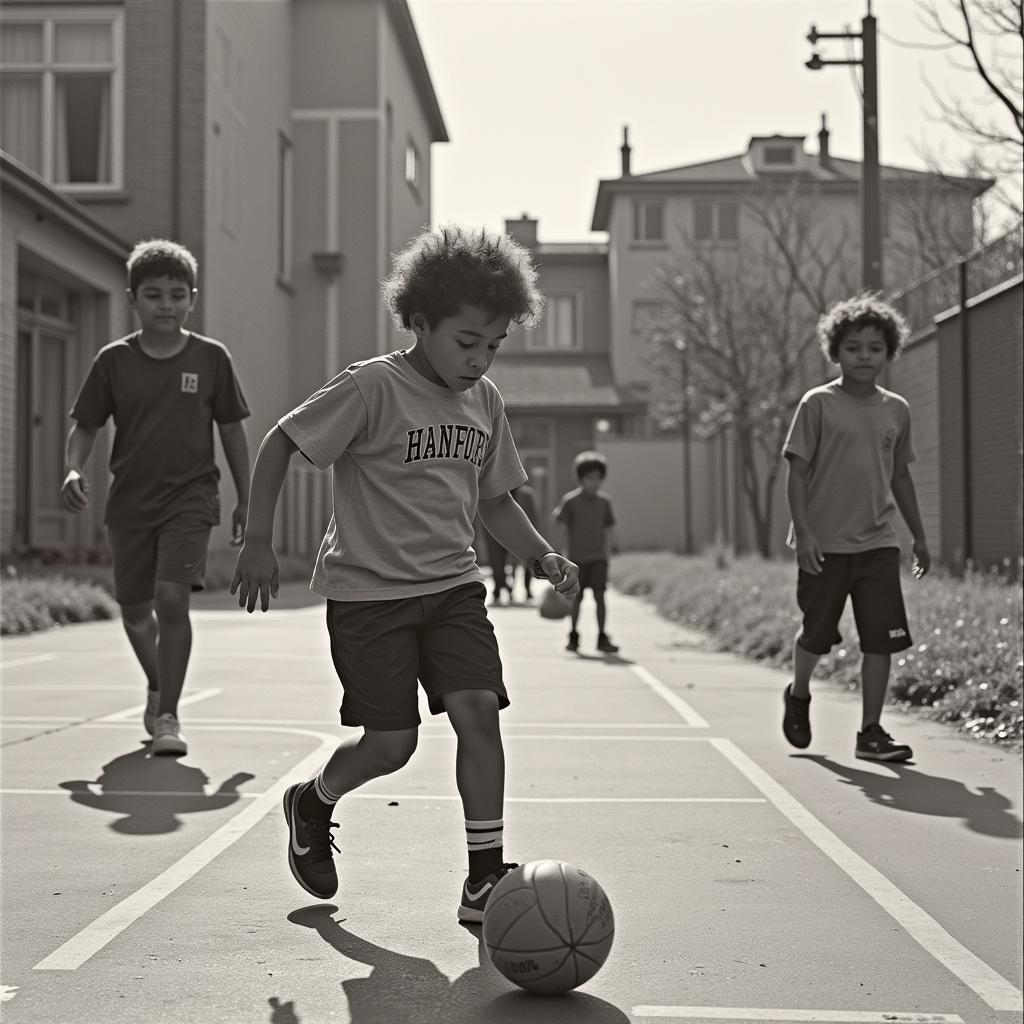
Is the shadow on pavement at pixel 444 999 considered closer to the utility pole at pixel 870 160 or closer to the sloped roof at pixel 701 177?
the utility pole at pixel 870 160

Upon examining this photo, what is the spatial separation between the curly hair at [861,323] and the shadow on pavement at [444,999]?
4172 millimetres

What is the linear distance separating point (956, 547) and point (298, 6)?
73.0 ft

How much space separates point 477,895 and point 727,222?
48.1 meters

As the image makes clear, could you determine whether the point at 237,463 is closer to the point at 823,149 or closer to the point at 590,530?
the point at 590,530

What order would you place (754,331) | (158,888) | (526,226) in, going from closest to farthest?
(158,888)
(754,331)
(526,226)

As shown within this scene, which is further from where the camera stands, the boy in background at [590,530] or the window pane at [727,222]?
the window pane at [727,222]

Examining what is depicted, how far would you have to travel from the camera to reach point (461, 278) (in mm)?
4348

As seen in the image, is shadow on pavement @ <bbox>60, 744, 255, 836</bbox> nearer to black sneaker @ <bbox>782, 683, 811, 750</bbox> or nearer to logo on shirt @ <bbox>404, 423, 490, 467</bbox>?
logo on shirt @ <bbox>404, 423, 490, 467</bbox>

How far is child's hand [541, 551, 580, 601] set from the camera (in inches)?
175

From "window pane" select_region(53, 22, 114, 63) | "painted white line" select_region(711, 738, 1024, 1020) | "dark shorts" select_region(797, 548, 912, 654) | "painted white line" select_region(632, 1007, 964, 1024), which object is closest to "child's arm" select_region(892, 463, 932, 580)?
"dark shorts" select_region(797, 548, 912, 654)

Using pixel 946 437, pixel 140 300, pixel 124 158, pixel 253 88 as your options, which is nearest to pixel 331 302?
pixel 253 88

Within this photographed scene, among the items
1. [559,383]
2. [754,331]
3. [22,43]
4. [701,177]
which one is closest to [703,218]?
[701,177]

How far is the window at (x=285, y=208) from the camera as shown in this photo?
107 feet

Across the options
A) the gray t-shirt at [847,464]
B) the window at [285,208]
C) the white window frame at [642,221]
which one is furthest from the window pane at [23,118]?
the white window frame at [642,221]
